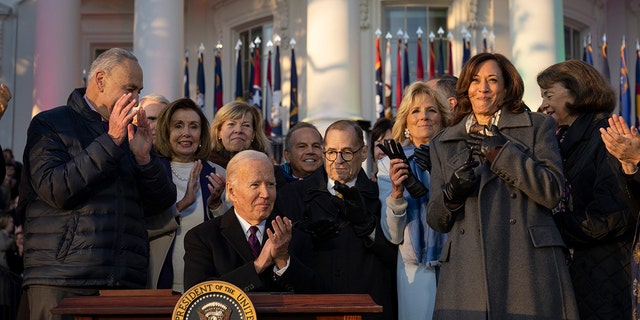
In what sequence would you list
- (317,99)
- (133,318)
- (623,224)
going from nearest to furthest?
(133,318), (623,224), (317,99)

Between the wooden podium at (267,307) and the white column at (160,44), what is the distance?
1146 centimetres

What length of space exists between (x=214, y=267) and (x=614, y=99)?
2.82 m

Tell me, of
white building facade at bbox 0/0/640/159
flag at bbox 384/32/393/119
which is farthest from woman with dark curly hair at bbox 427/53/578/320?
flag at bbox 384/32/393/119

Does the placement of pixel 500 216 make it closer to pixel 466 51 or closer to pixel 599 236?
pixel 599 236

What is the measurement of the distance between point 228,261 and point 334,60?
10443mm

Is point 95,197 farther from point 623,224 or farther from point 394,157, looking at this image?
point 623,224

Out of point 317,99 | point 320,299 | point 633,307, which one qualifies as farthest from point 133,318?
point 317,99

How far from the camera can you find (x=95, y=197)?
5957 millimetres

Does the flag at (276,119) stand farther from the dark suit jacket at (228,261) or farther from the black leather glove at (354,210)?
the dark suit jacket at (228,261)

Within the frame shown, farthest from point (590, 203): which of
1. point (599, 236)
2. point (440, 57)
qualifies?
point (440, 57)

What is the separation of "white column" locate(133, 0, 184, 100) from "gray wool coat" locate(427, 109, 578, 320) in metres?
10.6

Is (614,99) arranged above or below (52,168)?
above

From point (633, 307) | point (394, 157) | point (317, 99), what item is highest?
point (317, 99)

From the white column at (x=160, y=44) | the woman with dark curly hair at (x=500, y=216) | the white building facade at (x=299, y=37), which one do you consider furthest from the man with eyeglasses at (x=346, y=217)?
the white column at (x=160, y=44)
